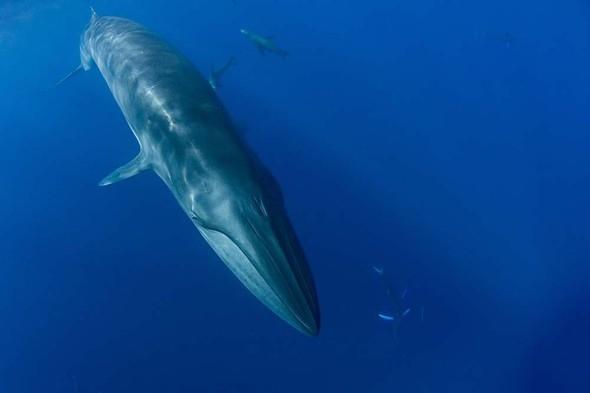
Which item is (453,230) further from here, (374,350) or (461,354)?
(374,350)

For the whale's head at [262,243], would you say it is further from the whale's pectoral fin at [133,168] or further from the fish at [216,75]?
the fish at [216,75]

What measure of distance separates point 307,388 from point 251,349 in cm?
165

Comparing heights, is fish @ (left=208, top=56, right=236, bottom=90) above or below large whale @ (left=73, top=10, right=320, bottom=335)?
below

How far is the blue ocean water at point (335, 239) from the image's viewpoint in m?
12.1

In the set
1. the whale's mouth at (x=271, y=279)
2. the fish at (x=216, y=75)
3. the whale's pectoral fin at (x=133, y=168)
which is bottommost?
the fish at (x=216, y=75)

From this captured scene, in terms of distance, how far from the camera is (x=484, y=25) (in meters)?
24.1

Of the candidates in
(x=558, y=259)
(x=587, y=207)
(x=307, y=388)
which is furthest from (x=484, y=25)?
(x=307, y=388)

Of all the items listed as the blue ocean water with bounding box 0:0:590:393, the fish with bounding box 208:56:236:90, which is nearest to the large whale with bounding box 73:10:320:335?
the fish with bounding box 208:56:236:90

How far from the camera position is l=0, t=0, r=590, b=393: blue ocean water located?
475 inches

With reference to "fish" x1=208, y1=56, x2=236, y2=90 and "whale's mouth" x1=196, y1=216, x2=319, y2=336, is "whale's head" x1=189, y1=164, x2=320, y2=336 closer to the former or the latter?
"whale's mouth" x1=196, y1=216, x2=319, y2=336

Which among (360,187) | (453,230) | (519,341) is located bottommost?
(519,341)

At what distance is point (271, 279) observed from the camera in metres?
3.43

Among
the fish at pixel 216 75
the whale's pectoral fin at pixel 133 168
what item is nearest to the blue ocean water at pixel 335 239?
the fish at pixel 216 75

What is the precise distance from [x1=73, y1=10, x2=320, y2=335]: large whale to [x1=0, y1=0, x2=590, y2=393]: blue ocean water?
694 cm
